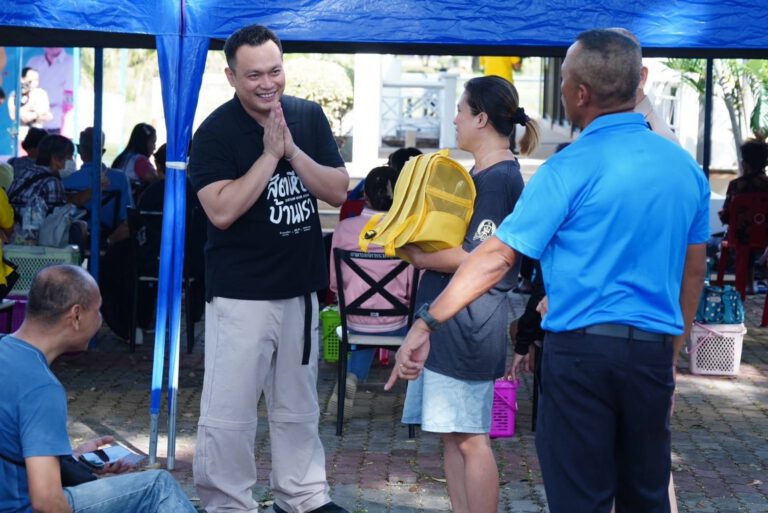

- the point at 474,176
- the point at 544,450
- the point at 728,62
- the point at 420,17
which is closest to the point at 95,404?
the point at 420,17

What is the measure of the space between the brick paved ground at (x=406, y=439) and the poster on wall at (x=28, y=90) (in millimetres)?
8511

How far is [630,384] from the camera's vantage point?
3.30m

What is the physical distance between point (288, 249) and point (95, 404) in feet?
10.4

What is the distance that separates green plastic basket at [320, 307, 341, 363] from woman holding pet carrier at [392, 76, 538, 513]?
3630mm

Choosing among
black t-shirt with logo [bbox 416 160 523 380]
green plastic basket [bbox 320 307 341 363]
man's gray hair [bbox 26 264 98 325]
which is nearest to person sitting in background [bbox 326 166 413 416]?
green plastic basket [bbox 320 307 341 363]

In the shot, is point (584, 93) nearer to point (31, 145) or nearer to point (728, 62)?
point (31, 145)

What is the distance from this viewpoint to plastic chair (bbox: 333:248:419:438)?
6879mm

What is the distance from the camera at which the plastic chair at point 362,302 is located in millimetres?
6879

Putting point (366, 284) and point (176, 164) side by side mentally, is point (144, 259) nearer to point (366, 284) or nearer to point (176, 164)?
point (366, 284)

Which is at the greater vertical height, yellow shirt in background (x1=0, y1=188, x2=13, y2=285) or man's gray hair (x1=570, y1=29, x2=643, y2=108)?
man's gray hair (x1=570, y1=29, x2=643, y2=108)

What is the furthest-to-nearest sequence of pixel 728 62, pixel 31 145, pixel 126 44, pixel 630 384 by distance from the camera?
pixel 728 62
pixel 31 145
pixel 126 44
pixel 630 384

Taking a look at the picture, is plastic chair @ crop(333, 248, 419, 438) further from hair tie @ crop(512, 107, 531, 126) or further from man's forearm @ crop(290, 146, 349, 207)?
hair tie @ crop(512, 107, 531, 126)

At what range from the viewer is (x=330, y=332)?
8305 millimetres

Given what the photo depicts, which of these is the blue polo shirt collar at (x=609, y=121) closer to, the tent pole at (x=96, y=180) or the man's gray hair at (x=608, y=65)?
the man's gray hair at (x=608, y=65)
